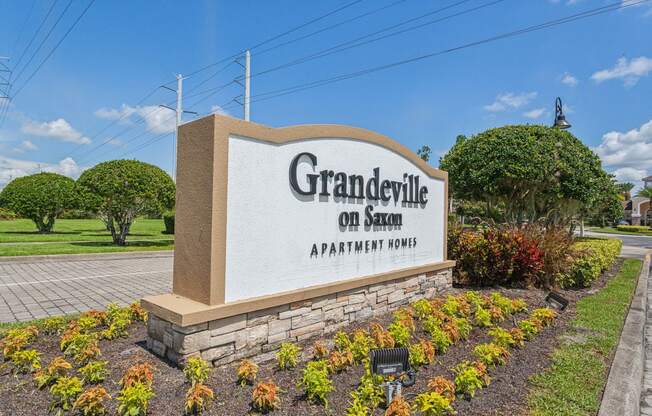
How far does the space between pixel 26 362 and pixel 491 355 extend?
14.9 feet

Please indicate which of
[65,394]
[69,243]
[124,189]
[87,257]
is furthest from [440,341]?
[69,243]

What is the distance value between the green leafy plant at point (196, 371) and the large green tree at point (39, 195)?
2031 centimetres

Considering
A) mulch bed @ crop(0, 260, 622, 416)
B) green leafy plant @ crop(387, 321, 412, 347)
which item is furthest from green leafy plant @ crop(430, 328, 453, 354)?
green leafy plant @ crop(387, 321, 412, 347)

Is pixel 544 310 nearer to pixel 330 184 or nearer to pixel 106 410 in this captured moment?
pixel 330 184

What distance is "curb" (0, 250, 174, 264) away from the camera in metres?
10.8

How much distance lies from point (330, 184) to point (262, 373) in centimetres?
239

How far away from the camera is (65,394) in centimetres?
276

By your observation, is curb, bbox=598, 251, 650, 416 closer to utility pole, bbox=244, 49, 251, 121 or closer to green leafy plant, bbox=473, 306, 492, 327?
green leafy plant, bbox=473, 306, 492, 327

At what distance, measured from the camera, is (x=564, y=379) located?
364cm

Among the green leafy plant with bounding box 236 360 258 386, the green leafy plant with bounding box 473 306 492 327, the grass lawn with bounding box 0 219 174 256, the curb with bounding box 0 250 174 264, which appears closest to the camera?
the green leafy plant with bounding box 236 360 258 386

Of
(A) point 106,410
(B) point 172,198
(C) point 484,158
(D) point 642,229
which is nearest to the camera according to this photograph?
(A) point 106,410

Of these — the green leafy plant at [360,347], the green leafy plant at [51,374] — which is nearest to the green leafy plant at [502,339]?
the green leafy plant at [360,347]

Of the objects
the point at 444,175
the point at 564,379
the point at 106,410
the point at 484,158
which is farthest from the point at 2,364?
the point at 484,158

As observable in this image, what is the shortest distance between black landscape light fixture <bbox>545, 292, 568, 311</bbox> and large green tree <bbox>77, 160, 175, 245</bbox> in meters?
13.7
